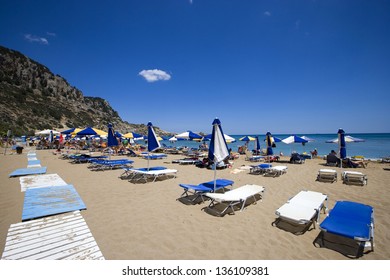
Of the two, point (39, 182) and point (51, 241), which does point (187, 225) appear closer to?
point (51, 241)

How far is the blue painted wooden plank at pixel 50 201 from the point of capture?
16.0ft

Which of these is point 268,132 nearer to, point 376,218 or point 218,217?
point 376,218

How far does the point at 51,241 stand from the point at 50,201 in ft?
8.53

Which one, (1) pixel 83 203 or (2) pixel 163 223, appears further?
(1) pixel 83 203

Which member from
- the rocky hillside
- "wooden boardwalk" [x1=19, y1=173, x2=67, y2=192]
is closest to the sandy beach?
"wooden boardwalk" [x1=19, y1=173, x2=67, y2=192]

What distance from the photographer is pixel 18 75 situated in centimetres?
6203

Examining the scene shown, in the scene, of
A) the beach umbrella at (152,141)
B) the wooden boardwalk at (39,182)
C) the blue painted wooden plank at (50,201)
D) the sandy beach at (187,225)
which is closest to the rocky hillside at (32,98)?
the wooden boardwalk at (39,182)

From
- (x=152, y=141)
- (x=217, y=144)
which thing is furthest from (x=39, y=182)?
(x=217, y=144)

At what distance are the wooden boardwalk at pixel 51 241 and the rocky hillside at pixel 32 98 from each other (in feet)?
149

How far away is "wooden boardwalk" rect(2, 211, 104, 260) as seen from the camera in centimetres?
325
